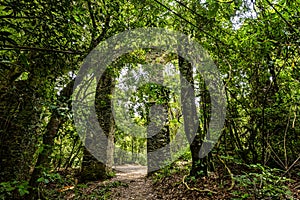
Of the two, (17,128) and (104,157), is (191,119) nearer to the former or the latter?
(17,128)

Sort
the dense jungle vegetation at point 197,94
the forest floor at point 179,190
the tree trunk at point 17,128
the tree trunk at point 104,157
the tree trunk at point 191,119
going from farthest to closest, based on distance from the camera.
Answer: the tree trunk at point 104,157
the tree trunk at point 191,119
the forest floor at point 179,190
the dense jungle vegetation at point 197,94
the tree trunk at point 17,128

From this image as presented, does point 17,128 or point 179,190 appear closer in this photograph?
point 17,128

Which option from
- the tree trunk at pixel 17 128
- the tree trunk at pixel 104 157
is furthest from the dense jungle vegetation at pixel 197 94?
the tree trunk at pixel 104 157

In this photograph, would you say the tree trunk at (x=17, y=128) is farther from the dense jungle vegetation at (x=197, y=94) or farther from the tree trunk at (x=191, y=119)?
the tree trunk at (x=191, y=119)

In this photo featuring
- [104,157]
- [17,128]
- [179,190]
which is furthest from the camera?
[104,157]

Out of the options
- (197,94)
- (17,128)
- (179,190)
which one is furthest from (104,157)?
(17,128)

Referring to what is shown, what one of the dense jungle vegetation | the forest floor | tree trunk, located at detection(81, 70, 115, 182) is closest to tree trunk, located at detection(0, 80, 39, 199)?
the dense jungle vegetation

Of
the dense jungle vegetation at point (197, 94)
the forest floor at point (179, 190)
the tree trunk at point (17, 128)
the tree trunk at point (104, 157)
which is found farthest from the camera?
the tree trunk at point (104, 157)

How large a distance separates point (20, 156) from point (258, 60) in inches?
186

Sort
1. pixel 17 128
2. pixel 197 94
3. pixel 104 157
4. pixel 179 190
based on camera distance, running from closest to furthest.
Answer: pixel 17 128 → pixel 179 190 → pixel 197 94 → pixel 104 157

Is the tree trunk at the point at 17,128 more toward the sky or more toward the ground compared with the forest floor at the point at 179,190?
more toward the sky

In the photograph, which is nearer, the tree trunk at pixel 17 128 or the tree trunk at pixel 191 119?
the tree trunk at pixel 17 128

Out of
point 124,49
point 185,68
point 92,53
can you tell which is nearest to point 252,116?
point 185,68

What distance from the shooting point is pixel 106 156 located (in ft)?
30.2
